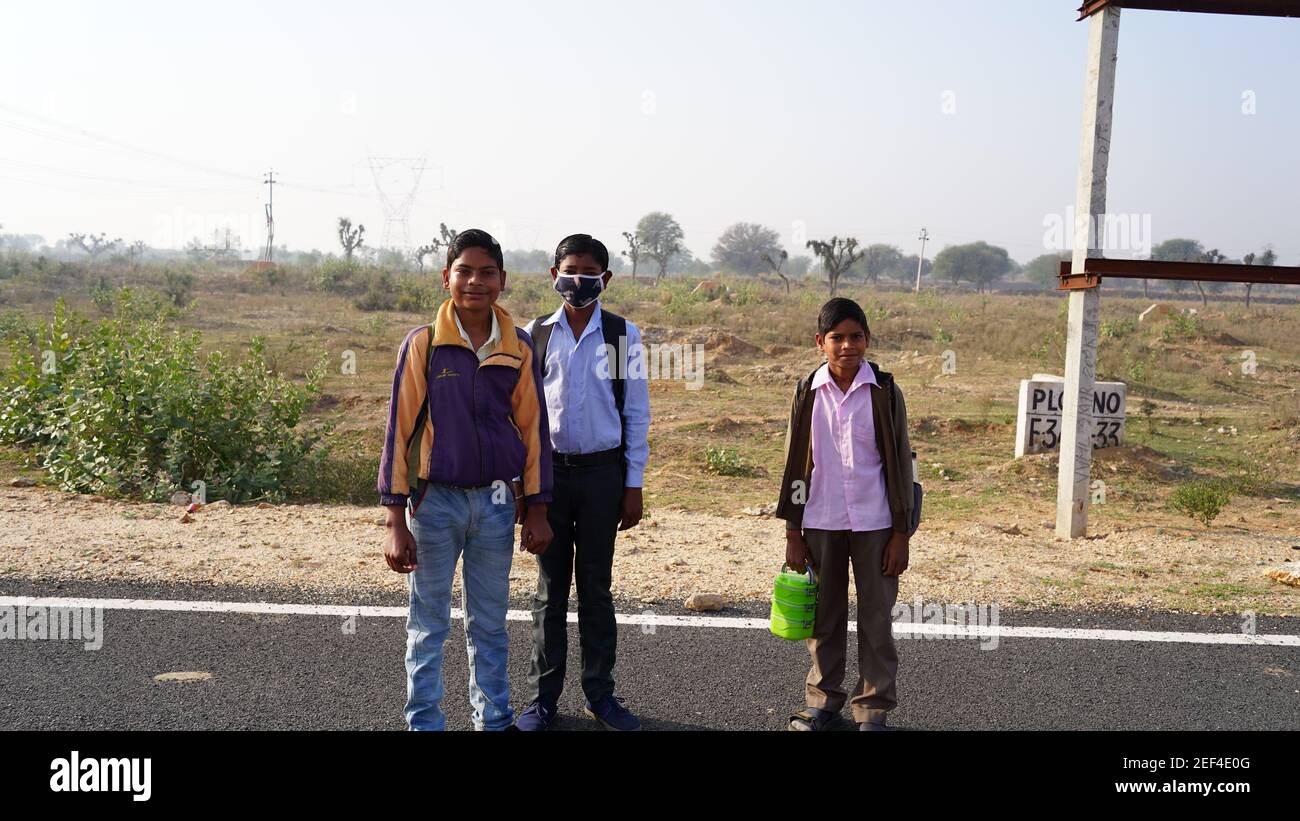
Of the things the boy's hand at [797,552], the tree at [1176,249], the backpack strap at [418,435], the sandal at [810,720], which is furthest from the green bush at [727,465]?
the tree at [1176,249]

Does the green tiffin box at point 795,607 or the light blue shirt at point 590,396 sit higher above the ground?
the light blue shirt at point 590,396

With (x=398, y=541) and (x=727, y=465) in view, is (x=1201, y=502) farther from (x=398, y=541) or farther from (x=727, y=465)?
(x=398, y=541)

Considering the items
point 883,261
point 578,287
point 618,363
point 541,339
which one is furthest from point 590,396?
point 883,261

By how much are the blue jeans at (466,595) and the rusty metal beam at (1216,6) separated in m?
5.76

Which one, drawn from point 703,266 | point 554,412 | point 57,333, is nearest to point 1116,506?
point 554,412

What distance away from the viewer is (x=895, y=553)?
12.6ft

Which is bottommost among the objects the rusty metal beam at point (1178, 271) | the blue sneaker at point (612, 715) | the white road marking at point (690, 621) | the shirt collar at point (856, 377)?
the blue sneaker at point (612, 715)

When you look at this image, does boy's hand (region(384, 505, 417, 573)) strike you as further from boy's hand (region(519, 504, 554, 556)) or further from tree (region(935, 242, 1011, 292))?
tree (region(935, 242, 1011, 292))

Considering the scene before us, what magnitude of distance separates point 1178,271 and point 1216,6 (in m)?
1.79

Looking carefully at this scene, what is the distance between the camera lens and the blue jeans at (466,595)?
345 centimetres

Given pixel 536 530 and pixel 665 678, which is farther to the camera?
pixel 665 678

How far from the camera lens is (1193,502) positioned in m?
8.00

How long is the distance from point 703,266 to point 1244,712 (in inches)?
4531

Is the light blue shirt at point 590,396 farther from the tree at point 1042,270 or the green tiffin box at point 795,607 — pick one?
the tree at point 1042,270
